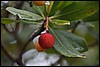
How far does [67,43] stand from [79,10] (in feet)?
0.50

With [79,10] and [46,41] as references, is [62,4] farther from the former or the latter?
[46,41]

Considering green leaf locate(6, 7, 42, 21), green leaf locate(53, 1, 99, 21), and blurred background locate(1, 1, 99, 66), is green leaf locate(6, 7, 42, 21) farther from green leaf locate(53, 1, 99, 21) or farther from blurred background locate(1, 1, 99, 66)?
blurred background locate(1, 1, 99, 66)

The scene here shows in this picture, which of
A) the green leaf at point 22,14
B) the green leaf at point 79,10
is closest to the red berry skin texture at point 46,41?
the green leaf at point 22,14

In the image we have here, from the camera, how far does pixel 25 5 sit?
1.70 metres

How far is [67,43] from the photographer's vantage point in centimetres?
132

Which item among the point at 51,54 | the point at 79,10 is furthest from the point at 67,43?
the point at 51,54

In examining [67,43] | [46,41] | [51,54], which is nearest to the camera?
[46,41]

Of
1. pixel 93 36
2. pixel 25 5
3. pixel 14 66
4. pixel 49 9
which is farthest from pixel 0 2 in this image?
pixel 93 36

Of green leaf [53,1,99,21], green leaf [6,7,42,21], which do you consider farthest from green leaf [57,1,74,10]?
green leaf [6,7,42,21]

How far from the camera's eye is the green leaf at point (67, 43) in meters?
1.26

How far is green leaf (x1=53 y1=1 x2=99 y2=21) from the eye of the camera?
1.34 meters

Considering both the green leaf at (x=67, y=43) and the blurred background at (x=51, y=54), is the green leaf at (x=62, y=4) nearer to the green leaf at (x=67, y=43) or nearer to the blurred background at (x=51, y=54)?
the green leaf at (x=67, y=43)

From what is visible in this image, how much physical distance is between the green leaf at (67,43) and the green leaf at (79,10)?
0.24ft

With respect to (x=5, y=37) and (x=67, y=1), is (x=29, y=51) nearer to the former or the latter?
(x=5, y=37)
